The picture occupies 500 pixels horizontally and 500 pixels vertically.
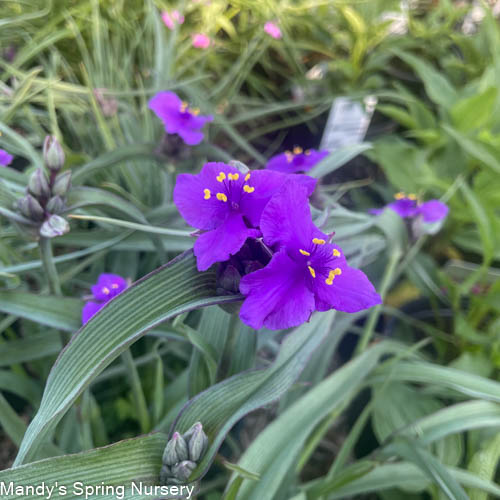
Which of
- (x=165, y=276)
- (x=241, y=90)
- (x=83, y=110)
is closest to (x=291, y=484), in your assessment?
(x=165, y=276)

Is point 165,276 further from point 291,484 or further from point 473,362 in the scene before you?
point 473,362

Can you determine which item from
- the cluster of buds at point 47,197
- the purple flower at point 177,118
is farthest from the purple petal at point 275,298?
the purple flower at point 177,118

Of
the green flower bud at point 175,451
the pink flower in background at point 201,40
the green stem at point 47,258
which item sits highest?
the pink flower in background at point 201,40

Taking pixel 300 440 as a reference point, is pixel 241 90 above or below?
above

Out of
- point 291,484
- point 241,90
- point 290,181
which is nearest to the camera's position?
point 290,181

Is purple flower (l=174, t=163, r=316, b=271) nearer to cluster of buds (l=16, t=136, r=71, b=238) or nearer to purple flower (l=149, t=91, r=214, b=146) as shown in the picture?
cluster of buds (l=16, t=136, r=71, b=238)

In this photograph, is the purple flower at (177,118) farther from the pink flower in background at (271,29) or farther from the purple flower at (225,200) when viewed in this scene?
the pink flower in background at (271,29)

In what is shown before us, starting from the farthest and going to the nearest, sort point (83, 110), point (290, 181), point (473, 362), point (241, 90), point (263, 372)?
point (241, 90)
point (83, 110)
point (473, 362)
point (263, 372)
point (290, 181)
